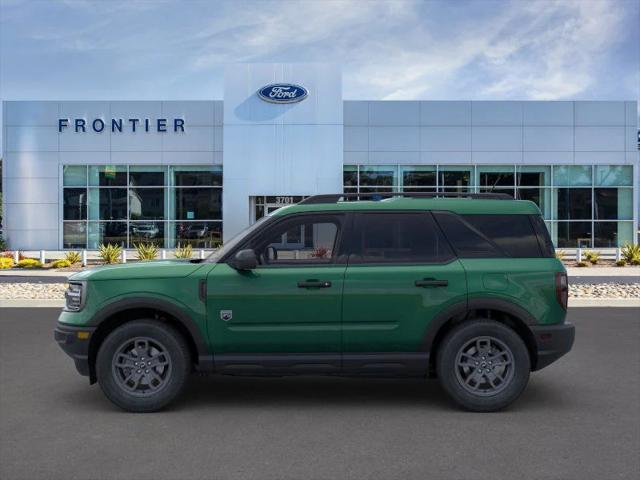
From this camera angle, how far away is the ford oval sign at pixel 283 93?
27.9m

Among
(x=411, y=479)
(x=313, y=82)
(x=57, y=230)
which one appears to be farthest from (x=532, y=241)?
(x=57, y=230)

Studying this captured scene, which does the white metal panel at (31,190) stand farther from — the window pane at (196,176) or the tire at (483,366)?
the tire at (483,366)

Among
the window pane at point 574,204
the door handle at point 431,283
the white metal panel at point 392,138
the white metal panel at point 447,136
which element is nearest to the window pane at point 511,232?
the door handle at point 431,283

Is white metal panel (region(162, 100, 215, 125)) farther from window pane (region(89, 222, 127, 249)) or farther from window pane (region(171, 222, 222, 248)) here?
window pane (region(89, 222, 127, 249))

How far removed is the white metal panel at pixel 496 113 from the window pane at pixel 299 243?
980 inches

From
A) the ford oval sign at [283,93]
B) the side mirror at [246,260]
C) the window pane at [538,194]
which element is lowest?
the side mirror at [246,260]

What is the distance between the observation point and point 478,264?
5770 millimetres

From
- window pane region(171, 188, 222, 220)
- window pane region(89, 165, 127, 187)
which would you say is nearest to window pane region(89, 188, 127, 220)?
window pane region(89, 165, 127, 187)

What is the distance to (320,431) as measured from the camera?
5145 mm

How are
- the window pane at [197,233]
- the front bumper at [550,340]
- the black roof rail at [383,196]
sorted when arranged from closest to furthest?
the front bumper at [550,340], the black roof rail at [383,196], the window pane at [197,233]

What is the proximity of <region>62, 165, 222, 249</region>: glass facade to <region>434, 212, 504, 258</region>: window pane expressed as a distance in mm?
24751

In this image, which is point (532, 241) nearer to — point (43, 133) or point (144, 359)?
point (144, 359)

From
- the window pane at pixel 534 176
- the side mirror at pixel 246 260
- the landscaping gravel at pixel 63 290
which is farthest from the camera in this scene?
the window pane at pixel 534 176

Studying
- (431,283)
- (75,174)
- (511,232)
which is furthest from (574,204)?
(431,283)
